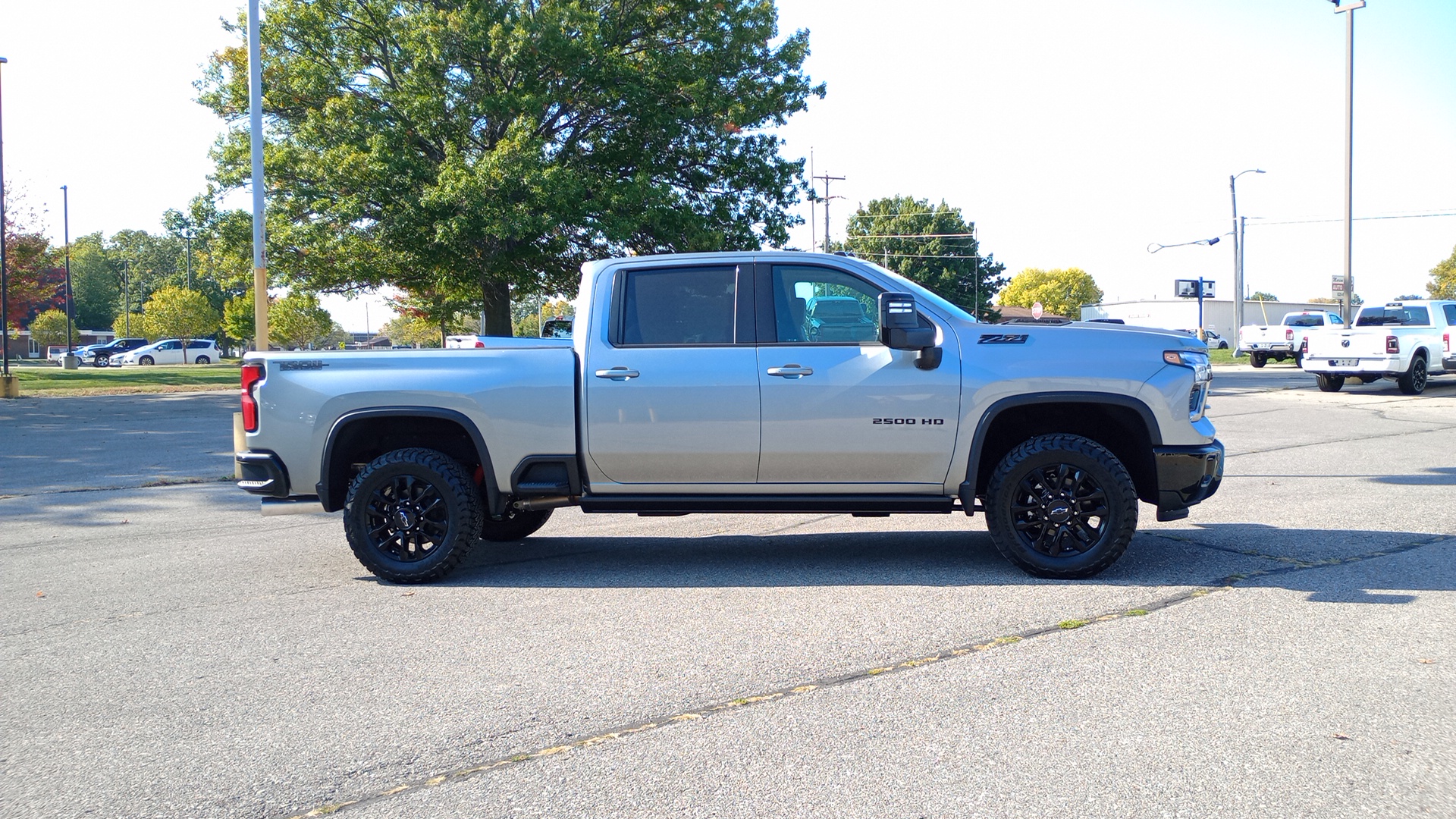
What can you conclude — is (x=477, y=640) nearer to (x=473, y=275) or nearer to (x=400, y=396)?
(x=400, y=396)

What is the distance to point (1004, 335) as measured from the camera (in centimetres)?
622

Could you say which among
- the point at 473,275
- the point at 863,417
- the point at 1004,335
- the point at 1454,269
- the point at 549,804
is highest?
the point at 1454,269

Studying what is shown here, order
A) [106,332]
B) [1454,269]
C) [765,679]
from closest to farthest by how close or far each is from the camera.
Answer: [765,679]
[1454,269]
[106,332]

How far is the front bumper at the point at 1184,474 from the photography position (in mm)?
6113

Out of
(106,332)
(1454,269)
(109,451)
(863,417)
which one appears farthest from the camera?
(106,332)

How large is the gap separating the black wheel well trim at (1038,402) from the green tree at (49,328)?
88928 millimetres

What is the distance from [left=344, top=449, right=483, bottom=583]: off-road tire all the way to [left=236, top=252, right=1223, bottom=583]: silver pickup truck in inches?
0.6

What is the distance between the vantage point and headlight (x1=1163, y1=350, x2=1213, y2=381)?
20.2 ft

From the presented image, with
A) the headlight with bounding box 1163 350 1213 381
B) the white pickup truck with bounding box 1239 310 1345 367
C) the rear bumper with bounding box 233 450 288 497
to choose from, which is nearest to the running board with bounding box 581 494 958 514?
the headlight with bounding box 1163 350 1213 381

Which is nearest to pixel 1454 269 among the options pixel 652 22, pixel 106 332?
pixel 652 22

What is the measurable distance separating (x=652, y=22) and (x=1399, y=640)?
2379 centimetres

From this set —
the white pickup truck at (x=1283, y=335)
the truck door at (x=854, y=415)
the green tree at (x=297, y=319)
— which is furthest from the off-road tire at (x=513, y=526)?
the white pickup truck at (x=1283, y=335)

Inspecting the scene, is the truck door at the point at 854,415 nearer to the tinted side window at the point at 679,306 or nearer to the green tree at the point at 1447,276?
the tinted side window at the point at 679,306

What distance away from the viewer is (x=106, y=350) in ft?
218
